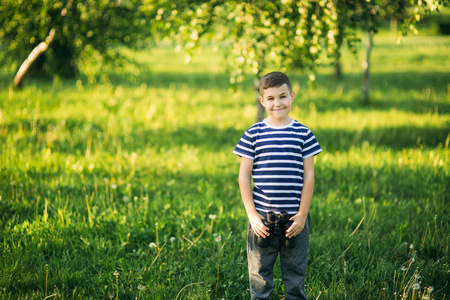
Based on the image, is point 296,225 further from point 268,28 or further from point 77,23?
point 77,23

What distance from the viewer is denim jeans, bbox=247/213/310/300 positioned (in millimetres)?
2387

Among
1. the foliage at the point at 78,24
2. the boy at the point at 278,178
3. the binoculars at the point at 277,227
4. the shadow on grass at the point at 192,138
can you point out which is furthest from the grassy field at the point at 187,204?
the foliage at the point at 78,24

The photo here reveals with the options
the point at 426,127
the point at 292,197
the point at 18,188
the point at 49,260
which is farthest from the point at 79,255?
the point at 426,127

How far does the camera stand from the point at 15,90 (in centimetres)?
1036

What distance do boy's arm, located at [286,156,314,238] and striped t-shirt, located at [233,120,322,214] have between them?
1.3 inches

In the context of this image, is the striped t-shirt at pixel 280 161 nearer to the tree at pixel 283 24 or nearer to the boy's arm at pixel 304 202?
the boy's arm at pixel 304 202

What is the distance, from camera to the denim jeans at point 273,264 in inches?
94.0

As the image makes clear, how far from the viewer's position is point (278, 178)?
2.29m

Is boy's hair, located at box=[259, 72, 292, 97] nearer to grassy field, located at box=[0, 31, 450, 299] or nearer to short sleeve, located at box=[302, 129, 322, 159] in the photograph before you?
short sleeve, located at box=[302, 129, 322, 159]

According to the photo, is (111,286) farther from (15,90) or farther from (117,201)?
(15,90)

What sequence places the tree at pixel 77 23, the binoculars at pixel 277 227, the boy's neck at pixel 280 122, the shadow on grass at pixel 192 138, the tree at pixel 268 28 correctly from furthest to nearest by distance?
the tree at pixel 77 23, the shadow on grass at pixel 192 138, the tree at pixel 268 28, the boy's neck at pixel 280 122, the binoculars at pixel 277 227


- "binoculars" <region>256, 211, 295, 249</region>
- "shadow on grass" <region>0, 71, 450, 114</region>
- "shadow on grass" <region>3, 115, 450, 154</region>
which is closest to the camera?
"binoculars" <region>256, 211, 295, 249</region>

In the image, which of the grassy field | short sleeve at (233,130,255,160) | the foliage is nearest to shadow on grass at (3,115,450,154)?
the grassy field

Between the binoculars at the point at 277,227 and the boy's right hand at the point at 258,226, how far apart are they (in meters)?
0.03
